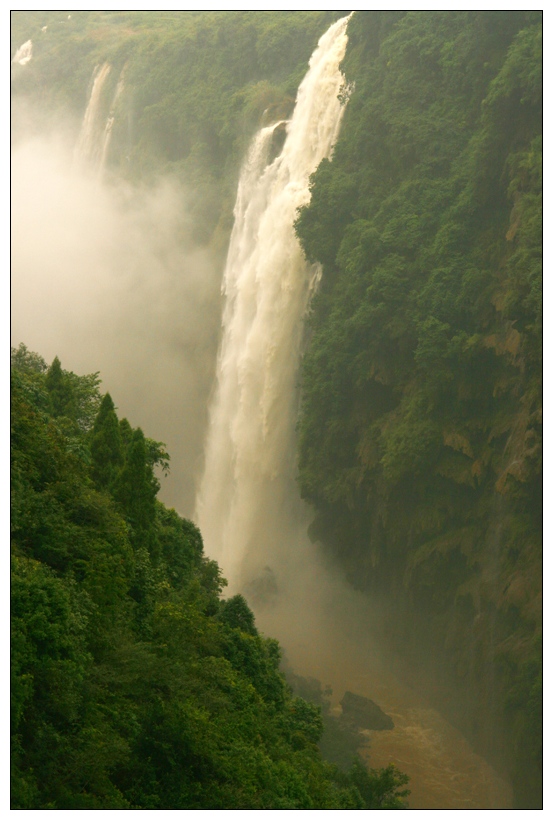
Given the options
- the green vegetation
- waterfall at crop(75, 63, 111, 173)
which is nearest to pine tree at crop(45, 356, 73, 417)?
the green vegetation

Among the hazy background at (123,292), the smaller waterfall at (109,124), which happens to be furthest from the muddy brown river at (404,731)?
the smaller waterfall at (109,124)

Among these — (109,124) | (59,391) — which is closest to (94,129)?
(109,124)

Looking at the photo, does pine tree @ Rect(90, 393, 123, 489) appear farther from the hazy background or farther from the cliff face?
the hazy background

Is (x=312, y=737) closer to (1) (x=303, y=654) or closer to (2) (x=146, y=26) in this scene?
(1) (x=303, y=654)

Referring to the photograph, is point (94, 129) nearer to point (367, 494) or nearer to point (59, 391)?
point (367, 494)

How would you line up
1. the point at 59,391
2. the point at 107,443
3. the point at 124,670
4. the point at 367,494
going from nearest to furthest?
the point at 124,670 → the point at 107,443 → the point at 59,391 → the point at 367,494

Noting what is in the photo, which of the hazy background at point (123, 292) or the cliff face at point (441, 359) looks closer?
the cliff face at point (441, 359)

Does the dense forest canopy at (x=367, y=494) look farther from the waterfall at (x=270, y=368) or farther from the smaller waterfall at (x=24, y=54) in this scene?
the smaller waterfall at (x=24, y=54)
